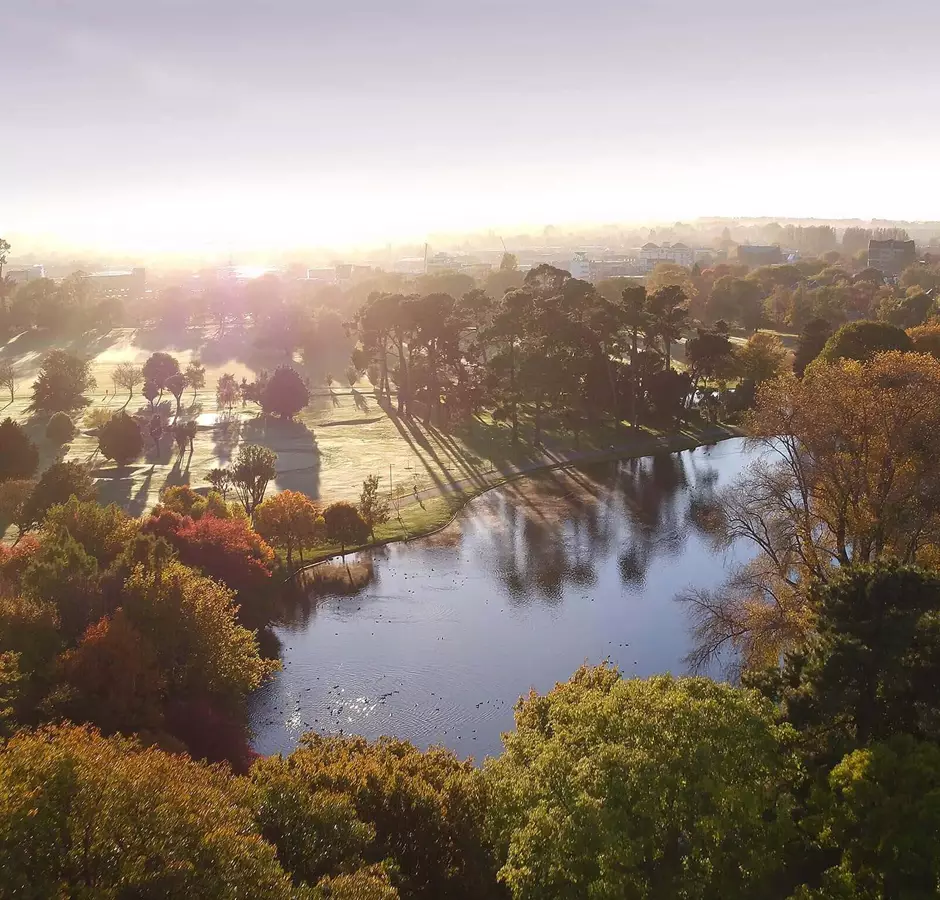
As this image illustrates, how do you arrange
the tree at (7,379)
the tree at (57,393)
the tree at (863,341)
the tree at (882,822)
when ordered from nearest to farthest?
the tree at (882,822), the tree at (863,341), the tree at (57,393), the tree at (7,379)

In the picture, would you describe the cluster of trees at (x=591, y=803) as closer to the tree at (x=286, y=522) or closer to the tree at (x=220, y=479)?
the tree at (x=286, y=522)

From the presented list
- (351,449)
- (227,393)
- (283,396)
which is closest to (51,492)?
(351,449)

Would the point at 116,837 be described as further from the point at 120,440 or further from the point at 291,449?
the point at 291,449

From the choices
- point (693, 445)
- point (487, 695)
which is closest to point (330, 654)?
point (487, 695)

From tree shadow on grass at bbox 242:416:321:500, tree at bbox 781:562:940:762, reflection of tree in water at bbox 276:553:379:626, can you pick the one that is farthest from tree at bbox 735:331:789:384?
tree at bbox 781:562:940:762

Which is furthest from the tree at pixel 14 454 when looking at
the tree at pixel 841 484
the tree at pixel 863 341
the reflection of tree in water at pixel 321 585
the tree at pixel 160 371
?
the tree at pixel 863 341
